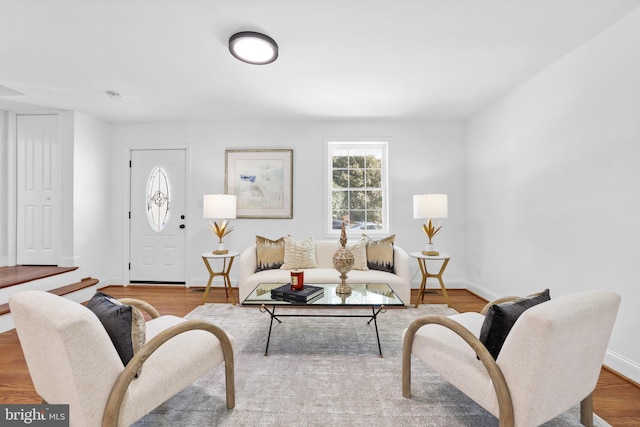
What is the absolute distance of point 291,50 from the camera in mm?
2568

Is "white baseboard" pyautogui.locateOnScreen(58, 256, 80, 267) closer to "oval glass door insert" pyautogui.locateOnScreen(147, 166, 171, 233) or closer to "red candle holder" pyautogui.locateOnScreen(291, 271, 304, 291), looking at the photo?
"oval glass door insert" pyautogui.locateOnScreen(147, 166, 171, 233)

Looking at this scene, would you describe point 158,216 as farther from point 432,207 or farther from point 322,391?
point 432,207

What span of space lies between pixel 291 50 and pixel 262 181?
2.30 m

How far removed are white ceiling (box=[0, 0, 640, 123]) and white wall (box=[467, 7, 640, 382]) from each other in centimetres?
25

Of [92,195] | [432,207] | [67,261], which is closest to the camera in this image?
[432,207]

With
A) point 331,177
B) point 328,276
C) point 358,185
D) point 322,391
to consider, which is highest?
point 331,177

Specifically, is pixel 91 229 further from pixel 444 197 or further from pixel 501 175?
pixel 501 175

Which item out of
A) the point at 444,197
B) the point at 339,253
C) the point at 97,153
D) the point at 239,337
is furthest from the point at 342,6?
the point at 97,153

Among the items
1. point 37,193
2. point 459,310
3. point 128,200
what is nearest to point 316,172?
point 459,310

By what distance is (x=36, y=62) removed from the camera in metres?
2.77

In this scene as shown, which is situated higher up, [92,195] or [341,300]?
[92,195]

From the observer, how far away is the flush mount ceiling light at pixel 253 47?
7.55 ft

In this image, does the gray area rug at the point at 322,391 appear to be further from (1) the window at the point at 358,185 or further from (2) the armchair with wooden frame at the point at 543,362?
(1) the window at the point at 358,185

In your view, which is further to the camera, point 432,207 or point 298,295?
point 432,207
